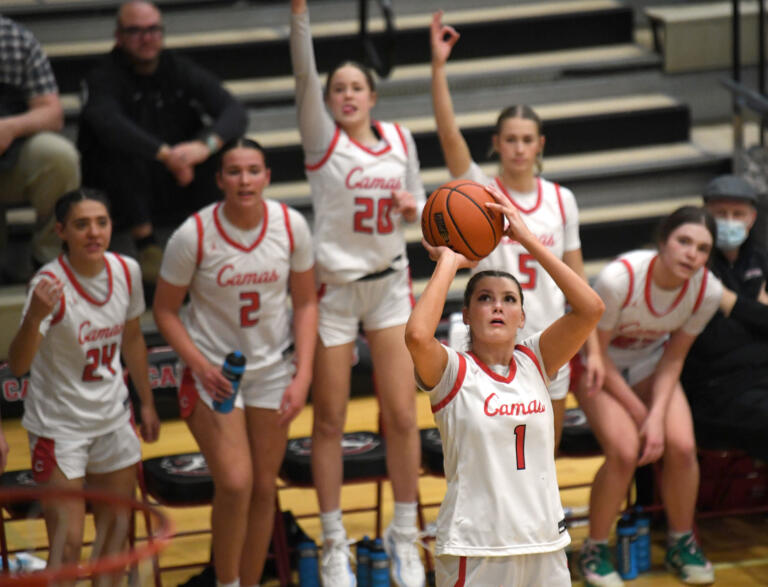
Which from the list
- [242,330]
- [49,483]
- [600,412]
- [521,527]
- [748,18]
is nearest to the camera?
[521,527]

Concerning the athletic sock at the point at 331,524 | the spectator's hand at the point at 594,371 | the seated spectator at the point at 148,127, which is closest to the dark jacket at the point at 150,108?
the seated spectator at the point at 148,127

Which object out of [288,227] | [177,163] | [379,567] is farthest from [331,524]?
[177,163]

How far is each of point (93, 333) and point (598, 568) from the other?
2201 mm

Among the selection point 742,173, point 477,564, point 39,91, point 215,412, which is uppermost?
point 39,91

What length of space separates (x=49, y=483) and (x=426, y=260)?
11.2 ft

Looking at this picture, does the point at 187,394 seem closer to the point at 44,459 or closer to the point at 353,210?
the point at 44,459

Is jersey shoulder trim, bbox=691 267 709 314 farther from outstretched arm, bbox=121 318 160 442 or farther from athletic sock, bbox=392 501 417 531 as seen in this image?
outstretched arm, bbox=121 318 160 442

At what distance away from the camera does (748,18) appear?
26.8 ft

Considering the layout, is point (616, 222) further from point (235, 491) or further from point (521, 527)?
point (521, 527)

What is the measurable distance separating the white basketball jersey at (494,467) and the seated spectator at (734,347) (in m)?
1.69

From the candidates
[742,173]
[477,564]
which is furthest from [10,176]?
[742,173]

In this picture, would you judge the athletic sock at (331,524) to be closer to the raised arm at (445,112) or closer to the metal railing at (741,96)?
the raised arm at (445,112)

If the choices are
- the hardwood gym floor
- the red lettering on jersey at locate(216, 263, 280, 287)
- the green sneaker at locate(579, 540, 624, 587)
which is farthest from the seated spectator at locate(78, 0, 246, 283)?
the green sneaker at locate(579, 540, 624, 587)

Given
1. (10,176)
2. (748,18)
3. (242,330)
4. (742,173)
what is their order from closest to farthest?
(242,330) → (10,176) → (742,173) → (748,18)
